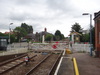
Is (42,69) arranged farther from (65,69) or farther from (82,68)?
(82,68)

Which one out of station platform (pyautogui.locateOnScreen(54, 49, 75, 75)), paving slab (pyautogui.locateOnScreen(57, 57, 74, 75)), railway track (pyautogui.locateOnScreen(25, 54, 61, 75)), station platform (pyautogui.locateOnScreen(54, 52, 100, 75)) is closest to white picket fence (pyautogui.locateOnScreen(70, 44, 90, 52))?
station platform (pyautogui.locateOnScreen(54, 52, 100, 75))

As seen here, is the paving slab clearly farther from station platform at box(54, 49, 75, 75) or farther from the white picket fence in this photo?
the white picket fence

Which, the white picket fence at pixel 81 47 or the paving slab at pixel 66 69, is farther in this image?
the white picket fence at pixel 81 47

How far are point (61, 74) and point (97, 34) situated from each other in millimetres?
9626

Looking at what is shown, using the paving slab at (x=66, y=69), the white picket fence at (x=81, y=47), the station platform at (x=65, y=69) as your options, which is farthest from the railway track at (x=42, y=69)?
the white picket fence at (x=81, y=47)

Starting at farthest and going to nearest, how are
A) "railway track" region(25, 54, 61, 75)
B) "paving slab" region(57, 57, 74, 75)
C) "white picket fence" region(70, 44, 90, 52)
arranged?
"white picket fence" region(70, 44, 90, 52)
"railway track" region(25, 54, 61, 75)
"paving slab" region(57, 57, 74, 75)

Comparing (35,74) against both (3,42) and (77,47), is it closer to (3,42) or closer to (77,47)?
(77,47)

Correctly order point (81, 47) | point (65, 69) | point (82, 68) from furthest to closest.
Result: point (81, 47)
point (82, 68)
point (65, 69)

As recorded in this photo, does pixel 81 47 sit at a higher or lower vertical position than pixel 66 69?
higher

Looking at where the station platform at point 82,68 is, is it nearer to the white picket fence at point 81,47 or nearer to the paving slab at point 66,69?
the paving slab at point 66,69

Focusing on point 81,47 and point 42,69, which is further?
point 81,47

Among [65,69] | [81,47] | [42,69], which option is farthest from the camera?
[81,47]

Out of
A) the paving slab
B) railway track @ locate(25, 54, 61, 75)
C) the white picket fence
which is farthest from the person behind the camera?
the white picket fence

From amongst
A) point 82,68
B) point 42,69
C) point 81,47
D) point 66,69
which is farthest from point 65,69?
point 81,47
